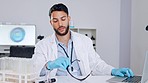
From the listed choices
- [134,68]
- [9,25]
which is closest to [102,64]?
[134,68]

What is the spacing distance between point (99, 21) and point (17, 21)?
1.52 metres

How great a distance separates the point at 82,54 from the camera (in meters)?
2.05

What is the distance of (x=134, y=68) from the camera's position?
4.04 m

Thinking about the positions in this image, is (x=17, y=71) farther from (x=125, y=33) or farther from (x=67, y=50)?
(x=125, y=33)

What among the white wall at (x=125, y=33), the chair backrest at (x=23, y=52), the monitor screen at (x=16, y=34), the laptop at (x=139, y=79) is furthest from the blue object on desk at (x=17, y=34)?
the laptop at (x=139, y=79)

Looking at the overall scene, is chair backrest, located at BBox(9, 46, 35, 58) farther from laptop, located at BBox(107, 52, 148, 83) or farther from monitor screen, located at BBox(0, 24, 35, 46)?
laptop, located at BBox(107, 52, 148, 83)

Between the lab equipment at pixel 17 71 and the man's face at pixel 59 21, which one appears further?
the man's face at pixel 59 21

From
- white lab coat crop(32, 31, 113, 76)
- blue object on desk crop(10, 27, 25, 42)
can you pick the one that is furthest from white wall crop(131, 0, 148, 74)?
blue object on desk crop(10, 27, 25, 42)

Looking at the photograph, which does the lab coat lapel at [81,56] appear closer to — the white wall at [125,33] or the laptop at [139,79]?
the laptop at [139,79]

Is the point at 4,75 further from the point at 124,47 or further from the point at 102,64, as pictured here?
the point at 124,47

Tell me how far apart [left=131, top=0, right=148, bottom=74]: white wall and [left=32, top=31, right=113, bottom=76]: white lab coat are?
1767 mm

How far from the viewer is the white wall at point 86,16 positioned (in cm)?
417

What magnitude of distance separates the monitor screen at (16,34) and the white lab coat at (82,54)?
2051 mm

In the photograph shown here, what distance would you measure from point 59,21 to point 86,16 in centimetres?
256
